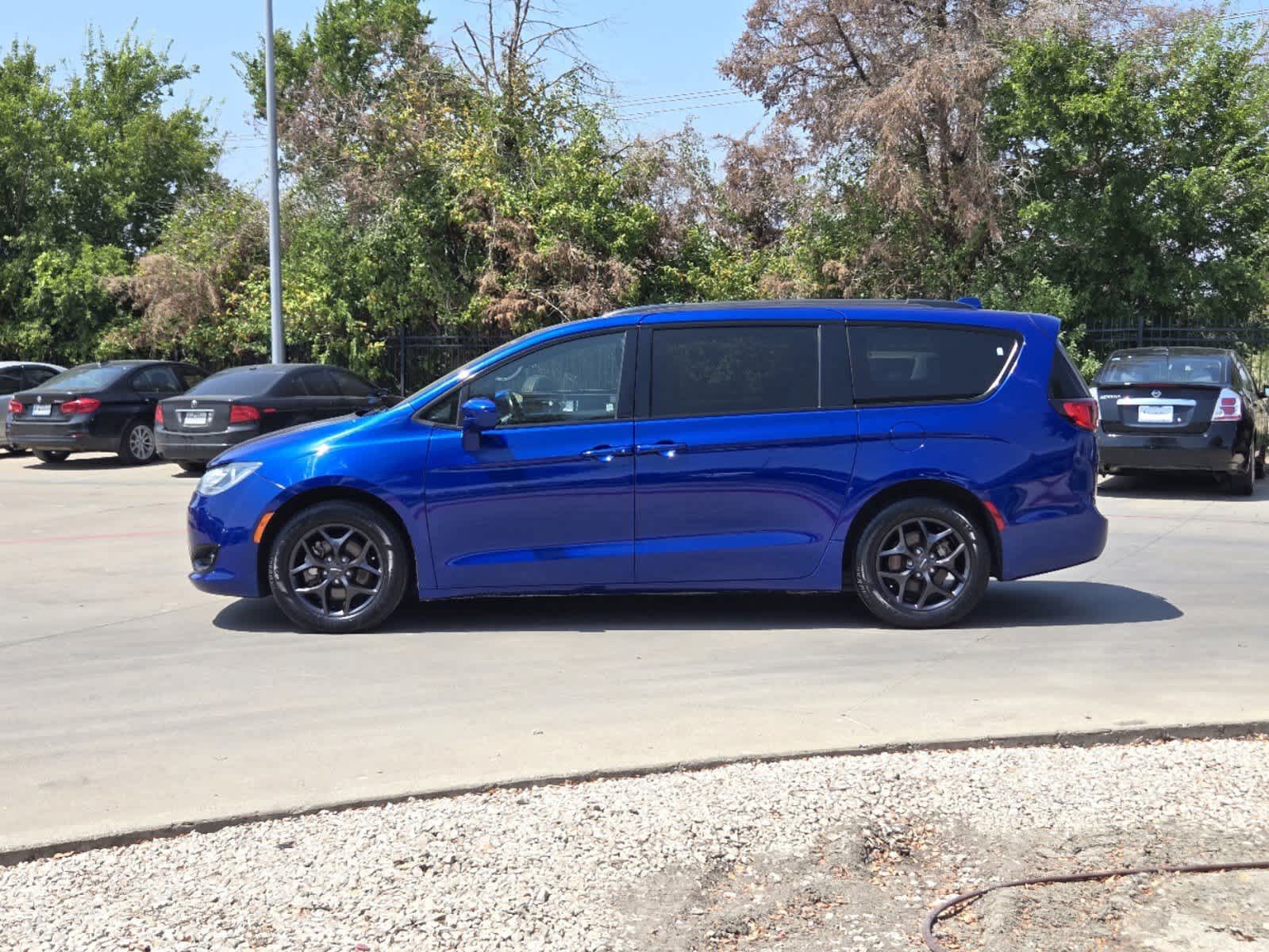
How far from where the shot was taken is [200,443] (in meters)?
17.3

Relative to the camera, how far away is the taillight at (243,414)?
17.2 metres

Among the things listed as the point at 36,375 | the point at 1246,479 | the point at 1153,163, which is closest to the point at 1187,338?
the point at 1153,163

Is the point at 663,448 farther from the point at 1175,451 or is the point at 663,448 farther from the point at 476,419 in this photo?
the point at 1175,451

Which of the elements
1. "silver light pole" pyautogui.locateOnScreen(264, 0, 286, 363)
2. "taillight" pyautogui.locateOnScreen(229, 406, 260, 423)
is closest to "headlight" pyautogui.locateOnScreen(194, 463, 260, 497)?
"taillight" pyautogui.locateOnScreen(229, 406, 260, 423)

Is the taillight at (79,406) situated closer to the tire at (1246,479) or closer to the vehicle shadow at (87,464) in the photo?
the vehicle shadow at (87,464)

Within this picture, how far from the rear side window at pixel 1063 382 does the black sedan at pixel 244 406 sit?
10.7m

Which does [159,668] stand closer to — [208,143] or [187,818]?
[187,818]

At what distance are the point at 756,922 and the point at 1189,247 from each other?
20.2 meters

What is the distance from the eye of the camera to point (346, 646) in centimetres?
761

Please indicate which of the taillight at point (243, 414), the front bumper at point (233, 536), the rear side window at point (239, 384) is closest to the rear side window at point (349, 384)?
the rear side window at point (239, 384)

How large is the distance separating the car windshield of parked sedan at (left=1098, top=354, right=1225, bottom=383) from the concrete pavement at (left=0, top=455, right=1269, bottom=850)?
516 cm

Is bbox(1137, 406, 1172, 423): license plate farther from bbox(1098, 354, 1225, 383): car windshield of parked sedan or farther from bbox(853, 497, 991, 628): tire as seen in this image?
bbox(853, 497, 991, 628): tire

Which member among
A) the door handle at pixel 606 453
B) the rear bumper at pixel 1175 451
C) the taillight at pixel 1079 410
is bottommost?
the rear bumper at pixel 1175 451

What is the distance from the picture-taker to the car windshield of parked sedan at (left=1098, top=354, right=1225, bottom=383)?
583 inches
